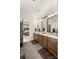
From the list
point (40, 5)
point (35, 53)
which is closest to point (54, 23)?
point (40, 5)

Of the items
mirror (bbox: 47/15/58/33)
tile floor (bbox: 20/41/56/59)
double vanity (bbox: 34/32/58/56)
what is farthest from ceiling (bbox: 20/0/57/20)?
tile floor (bbox: 20/41/56/59)

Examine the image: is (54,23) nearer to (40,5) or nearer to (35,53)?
(40,5)

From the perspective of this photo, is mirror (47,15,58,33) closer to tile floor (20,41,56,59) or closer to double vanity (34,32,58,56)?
double vanity (34,32,58,56)

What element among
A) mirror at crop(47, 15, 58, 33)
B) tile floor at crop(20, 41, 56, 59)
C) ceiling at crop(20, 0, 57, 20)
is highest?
ceiling at crop(20, 0, 57, 20)

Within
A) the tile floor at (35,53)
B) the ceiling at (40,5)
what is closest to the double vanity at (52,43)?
the tile floor at (35,53)

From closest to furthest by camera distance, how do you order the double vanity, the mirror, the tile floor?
the double vanity < the tile floor < the mirror

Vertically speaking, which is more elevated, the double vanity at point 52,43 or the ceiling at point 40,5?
the ceiling at point 40,5

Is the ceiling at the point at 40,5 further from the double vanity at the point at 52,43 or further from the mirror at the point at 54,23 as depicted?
the double vanity at the point at 52,43

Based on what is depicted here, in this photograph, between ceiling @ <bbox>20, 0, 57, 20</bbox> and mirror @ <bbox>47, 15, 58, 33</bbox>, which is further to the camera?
mirror @ <bbox>47, 15, 58, 33</bbox>

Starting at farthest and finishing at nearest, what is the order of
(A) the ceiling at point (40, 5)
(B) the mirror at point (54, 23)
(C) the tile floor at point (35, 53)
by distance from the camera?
(B) the mirror at point (54, 23), (A) the ceiling at point (40, 5), (C) the tile floor at point (35, 53)
